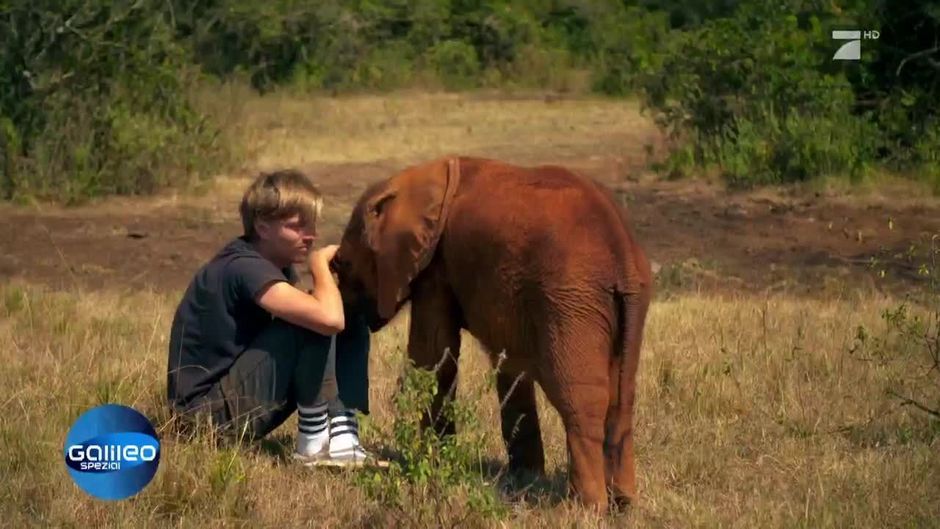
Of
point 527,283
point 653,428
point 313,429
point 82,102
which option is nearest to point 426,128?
point 82,102

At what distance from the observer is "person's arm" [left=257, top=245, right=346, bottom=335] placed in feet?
20.1

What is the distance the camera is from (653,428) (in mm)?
7234

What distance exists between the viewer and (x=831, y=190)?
15.3 meters

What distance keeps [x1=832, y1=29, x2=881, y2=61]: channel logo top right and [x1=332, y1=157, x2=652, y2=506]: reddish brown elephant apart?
11210 mm

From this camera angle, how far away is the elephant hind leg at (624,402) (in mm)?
5730

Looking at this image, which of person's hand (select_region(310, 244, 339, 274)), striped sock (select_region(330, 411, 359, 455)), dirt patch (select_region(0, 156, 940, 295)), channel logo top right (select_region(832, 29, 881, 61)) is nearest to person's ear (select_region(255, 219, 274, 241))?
person's hand (select_region(310, 244, 339, 274))

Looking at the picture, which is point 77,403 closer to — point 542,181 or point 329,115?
point 542,181

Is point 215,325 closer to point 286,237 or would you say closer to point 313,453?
point 286,237

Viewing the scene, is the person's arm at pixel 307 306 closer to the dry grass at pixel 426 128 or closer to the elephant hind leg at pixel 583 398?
the elephant hind leg at pixel 583 398

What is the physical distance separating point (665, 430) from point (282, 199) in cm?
215

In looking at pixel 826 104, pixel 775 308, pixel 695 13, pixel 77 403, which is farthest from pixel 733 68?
pixel 695 13

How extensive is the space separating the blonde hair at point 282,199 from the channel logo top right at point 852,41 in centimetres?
1146

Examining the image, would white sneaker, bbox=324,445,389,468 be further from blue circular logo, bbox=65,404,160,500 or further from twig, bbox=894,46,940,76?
twig, bbox=894,46,940,76

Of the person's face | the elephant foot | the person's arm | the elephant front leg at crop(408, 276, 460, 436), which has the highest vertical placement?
the person's face
